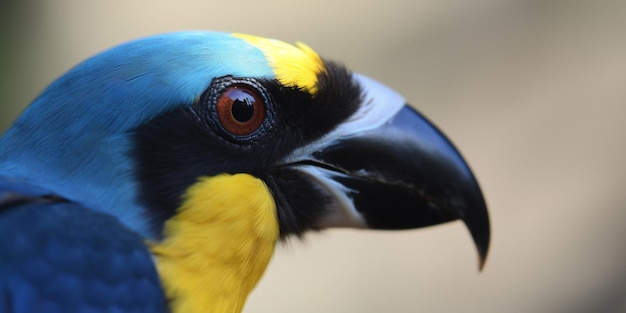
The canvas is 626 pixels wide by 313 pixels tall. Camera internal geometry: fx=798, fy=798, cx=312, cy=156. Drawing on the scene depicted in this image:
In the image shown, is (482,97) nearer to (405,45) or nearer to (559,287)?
(405,45)

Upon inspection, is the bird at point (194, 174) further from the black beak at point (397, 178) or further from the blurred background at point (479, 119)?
the blurred background at point (479, 119)

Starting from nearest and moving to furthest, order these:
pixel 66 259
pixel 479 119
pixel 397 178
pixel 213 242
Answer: pixel 66 259 → pixel 213 242 → pixel 397 178 → pixel 479 119

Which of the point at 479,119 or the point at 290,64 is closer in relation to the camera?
the point at 290,64

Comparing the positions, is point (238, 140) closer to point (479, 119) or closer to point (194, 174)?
point (194, 174)

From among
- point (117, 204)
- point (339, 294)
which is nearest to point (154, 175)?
point (117, 204)

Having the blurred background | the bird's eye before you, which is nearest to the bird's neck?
the bird's eye

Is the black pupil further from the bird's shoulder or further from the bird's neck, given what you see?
the bird's shoulder

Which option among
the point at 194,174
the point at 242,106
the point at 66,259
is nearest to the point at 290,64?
the point at 242,106
